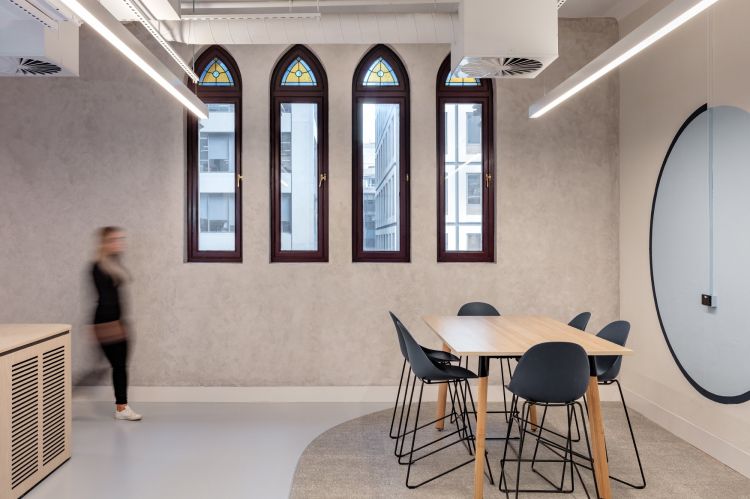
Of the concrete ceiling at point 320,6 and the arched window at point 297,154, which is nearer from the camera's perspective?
the concrete ceiling at point 320,6

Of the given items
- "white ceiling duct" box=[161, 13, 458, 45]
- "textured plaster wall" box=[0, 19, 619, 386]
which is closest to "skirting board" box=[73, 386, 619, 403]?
"textured plaster wall" box=[0, 19, 619, 386]

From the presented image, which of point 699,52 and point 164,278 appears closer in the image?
point 699,52

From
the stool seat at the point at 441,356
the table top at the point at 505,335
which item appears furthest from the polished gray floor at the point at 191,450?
the table top at the point at 505,335

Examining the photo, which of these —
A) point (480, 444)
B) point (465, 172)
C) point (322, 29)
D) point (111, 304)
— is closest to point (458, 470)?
point (480, 444)

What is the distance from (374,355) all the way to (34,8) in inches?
154

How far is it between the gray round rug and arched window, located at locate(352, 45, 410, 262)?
1884mm

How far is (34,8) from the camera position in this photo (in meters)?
3.50

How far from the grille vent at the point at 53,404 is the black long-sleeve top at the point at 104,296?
2.50 ft

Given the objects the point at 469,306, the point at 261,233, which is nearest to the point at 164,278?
the point at 261,233

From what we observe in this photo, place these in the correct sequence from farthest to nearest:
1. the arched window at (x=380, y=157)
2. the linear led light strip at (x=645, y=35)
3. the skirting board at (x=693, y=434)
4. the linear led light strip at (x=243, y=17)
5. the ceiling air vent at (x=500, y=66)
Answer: the arched window at (x=380, y=157)
the linear led light strip at (x=243, y=17)
the skirting board at (x=693, y=434)
the ceiling air vent at (x=500, y=66)
the linear led light strip at (x=645, y=35)

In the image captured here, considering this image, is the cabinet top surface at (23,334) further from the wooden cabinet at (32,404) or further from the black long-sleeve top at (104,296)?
the black long-sleeve top at (104,296)

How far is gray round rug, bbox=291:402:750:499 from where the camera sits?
132 inches

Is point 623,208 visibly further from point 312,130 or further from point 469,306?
point 312,130

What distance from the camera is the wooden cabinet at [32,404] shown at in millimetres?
3123
